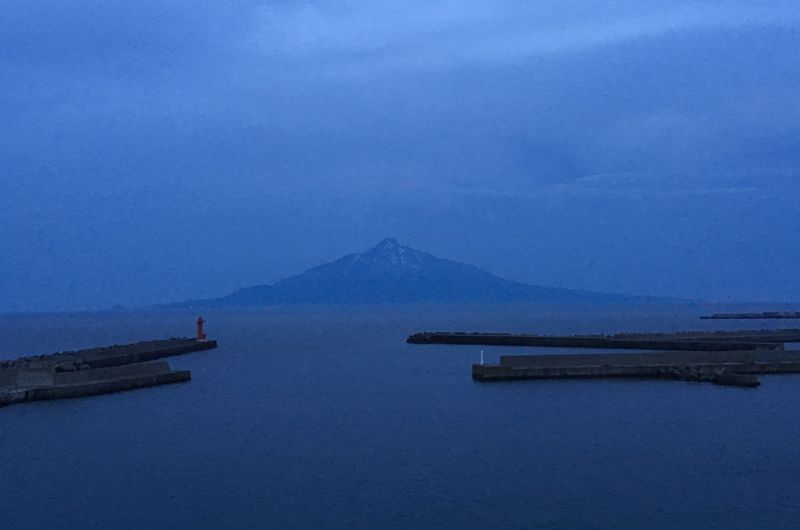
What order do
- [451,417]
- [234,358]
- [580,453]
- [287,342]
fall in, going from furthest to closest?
[287,342] < [234,358] < [451,417] < [580,453]

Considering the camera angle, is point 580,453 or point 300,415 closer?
point 580,453

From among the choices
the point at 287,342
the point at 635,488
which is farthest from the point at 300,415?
the point at 287,342

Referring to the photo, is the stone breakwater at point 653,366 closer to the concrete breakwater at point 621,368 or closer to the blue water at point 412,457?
the concrete breakwater at point 621,368

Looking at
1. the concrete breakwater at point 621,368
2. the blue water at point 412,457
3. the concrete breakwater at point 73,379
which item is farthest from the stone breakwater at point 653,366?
the concrete breakwater at point 73,379

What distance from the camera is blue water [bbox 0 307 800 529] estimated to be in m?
16.2

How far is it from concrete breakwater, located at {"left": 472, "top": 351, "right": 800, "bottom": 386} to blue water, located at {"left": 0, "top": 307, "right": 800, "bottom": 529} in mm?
1410

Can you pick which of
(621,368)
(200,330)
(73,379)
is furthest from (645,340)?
(73,379)

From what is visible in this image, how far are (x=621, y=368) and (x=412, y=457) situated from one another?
20.1 metres

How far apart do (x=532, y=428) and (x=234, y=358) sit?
37265 mm

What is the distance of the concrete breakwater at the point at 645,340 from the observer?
55.5 meters

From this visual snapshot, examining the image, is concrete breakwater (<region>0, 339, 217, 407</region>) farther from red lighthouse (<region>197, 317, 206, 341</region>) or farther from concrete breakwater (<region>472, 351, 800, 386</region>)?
red lighthouse (<region>197, 317, 206, 341</region>)

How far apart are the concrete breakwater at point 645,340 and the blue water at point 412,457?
19534 millimetres

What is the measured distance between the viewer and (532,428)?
25.2 meters

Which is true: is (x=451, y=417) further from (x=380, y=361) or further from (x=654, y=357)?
(x=380, y=361)
